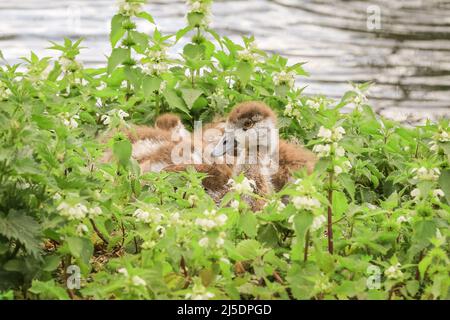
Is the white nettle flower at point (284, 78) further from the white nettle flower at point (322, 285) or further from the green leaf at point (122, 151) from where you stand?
the white nettle flower at point (322, 285)

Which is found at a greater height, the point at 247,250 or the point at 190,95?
the point at 190,95

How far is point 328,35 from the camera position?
10477mm

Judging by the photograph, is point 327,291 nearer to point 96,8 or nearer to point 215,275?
point 215,275

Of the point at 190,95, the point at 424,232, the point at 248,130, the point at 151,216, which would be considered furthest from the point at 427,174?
the point at 190,95

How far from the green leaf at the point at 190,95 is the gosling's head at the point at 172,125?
0.48 ft

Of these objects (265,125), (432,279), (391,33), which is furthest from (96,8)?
(432,279)

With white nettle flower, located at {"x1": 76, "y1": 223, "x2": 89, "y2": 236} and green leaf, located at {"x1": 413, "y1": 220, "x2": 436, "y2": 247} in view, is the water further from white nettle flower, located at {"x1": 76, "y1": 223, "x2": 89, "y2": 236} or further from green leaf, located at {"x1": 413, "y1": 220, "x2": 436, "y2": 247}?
white nettle flower, located at {"x1": 76, "y1": 223, "x2": 89, "y2": 236}

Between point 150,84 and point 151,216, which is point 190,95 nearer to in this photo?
point 150,84

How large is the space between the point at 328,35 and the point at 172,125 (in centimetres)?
532

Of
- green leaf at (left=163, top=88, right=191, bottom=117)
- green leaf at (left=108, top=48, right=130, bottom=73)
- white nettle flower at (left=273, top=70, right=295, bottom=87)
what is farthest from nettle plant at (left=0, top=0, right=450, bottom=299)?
white nettle flower at (left=273, top=70, right=295, bottom=87)

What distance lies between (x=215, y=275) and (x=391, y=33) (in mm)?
7547

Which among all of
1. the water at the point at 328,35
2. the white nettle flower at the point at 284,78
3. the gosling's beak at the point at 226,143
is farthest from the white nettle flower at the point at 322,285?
the water at the point at 328,35

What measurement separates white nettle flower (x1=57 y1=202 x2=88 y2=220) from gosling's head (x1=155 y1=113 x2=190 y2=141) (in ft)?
5.86

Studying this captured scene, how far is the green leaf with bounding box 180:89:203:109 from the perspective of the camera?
544 centimetres
